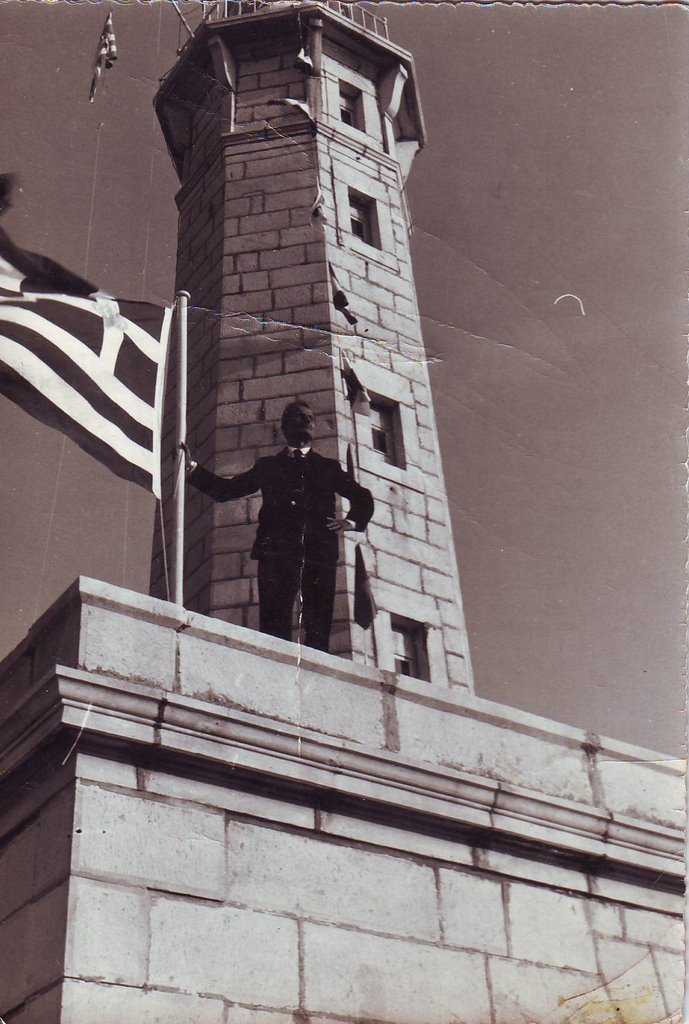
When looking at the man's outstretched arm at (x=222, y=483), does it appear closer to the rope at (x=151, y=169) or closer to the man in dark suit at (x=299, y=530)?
the man in dark suit at (x=299, y=530)

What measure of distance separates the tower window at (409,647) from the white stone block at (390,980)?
3760mm

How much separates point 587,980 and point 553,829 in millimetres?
691

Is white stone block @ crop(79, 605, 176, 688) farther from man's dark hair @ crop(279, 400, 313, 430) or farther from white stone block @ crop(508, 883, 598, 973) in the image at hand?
man's dark hair @ crop(279, 400, 313, 430)

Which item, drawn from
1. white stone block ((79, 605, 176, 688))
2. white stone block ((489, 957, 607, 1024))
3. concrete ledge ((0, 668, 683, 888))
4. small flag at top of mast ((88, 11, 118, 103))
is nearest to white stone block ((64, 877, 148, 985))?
concrete ledge ((0, 668, 683, 888))

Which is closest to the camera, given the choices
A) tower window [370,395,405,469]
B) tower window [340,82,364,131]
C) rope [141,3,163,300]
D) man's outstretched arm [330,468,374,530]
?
rope [141,3,163,300]

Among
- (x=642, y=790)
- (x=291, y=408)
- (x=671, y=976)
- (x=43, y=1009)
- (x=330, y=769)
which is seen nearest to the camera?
(x=43, y=1009)

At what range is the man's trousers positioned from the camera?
25.1 feet

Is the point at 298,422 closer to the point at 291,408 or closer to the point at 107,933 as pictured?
the point at 291,408

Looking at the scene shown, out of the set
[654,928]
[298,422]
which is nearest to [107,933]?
[654,928]

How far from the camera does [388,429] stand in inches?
389

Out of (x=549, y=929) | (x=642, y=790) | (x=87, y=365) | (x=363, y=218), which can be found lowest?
(x=549, y=929)

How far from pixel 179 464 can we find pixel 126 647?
74.5 inches

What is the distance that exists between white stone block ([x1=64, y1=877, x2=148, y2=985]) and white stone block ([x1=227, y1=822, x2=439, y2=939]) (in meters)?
0.44

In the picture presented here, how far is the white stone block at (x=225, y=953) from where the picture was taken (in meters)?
4.69
